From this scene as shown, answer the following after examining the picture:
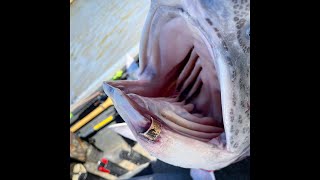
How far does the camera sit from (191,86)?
804 millimetres

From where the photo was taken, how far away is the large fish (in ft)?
1.93

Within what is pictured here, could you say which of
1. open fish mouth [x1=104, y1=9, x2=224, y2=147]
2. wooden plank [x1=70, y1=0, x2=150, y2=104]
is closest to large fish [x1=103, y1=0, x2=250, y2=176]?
open fish mouth [x1=104, y1=9, x2=224, y2=147]

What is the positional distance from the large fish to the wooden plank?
66cm

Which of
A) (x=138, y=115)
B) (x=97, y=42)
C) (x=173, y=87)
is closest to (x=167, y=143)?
(x=138, y=115)

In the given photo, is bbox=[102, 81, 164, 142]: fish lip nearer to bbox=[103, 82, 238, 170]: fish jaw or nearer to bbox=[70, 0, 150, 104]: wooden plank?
bbox=[103, 82, 238, 170]: fish jaw

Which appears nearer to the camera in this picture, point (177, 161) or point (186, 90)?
point (177, 161)

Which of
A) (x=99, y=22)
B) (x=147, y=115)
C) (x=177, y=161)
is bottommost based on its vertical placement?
(x=177, y=161)
